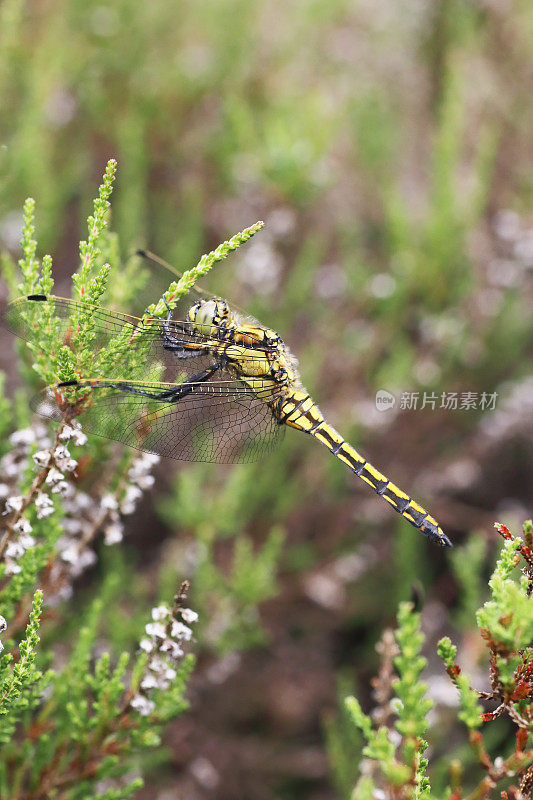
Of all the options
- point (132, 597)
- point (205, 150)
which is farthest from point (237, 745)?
point (205, 150)

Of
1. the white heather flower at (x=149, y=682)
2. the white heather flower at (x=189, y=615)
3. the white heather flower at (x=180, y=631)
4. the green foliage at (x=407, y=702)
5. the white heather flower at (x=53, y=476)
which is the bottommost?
the green foliage at (x=407, y=702)

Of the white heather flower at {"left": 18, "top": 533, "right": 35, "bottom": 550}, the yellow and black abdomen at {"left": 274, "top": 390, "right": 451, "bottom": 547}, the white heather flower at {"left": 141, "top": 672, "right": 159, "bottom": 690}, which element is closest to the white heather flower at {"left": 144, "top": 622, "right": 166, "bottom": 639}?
the white heather flower at {"left": 141, "top": 672, "right": 159, "bottom": 690}

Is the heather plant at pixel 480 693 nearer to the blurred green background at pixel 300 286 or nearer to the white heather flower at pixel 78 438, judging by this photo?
the white heather flower at pixel 78 438

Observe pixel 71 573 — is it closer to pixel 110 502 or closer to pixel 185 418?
pixel 110 502

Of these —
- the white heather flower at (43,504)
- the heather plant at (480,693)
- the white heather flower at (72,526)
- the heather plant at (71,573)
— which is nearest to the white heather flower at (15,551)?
the heather plant at (71,573)

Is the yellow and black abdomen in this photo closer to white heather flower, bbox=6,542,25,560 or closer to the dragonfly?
the dragonfly

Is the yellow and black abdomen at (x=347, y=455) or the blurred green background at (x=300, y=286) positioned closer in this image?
the yellow and black abdomen at (x=347, y=455)
